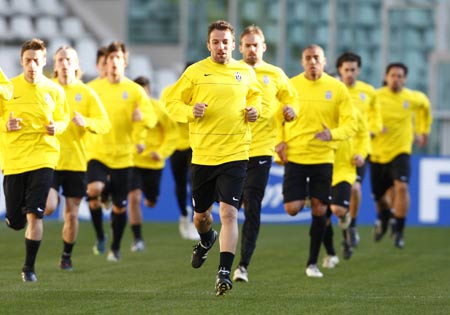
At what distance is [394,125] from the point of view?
18.4 metres

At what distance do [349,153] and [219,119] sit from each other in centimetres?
445

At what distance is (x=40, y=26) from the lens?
2998cm

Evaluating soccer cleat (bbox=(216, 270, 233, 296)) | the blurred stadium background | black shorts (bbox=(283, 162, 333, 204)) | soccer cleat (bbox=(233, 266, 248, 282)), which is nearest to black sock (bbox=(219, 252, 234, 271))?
soccer cleat (bbox=(216, 270, 233, 296))

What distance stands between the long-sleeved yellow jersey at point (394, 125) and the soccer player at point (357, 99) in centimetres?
87

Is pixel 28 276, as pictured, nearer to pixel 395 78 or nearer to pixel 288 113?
pixel 288 113

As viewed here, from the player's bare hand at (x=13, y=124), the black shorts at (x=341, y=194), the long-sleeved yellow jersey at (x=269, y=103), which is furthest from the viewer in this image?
the black shorts at (x=341, y=194)

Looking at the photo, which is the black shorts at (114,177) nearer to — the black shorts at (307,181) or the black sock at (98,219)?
the black sock at (98,219)

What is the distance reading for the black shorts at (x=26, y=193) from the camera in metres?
12.1

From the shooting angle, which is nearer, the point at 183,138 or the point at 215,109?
the point at 215,109

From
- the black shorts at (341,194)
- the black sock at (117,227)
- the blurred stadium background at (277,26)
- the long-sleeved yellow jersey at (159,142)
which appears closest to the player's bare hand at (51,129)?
the black sock at (117,227)

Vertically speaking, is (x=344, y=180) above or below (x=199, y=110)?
below

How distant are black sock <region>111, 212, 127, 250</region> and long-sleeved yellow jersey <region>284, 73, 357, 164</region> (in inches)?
109

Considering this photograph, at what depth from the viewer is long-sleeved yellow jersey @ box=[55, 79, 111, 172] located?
1373 cm

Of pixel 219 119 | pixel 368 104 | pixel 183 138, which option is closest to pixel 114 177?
pixel 368 104
